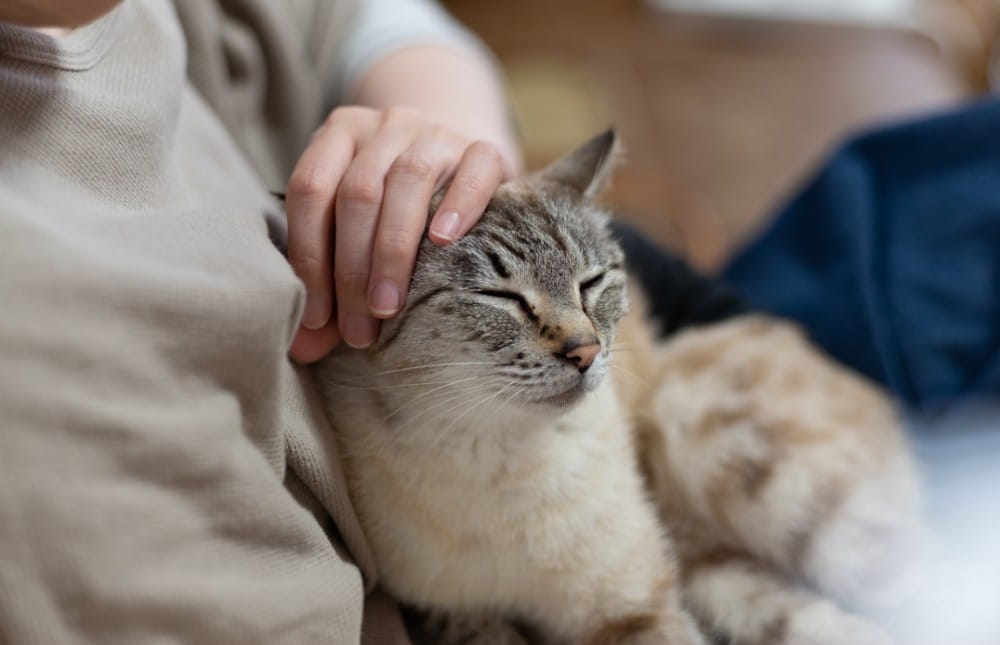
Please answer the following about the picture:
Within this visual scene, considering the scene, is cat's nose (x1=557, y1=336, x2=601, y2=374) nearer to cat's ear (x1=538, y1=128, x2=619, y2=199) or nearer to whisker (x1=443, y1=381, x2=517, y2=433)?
whisker (x1=443, y1=381, x2=517, y2=433)

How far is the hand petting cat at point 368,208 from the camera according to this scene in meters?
0.82

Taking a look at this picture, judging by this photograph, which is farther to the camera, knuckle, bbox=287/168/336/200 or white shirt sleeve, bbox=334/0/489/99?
white shirt sleeve, bbox=334/0/489/99

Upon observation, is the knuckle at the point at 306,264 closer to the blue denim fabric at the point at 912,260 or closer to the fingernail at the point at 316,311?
the fingernail at the point at 316,311

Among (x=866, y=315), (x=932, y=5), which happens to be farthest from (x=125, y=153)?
(x=932, y=5)

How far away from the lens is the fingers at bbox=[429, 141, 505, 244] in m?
0.86

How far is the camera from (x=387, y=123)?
919 millimetres

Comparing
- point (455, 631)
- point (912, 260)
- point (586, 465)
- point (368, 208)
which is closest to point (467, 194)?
point (368, 208)

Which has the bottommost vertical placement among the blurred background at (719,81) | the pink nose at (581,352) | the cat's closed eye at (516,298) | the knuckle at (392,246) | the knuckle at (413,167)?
the blurred background at (719,81)

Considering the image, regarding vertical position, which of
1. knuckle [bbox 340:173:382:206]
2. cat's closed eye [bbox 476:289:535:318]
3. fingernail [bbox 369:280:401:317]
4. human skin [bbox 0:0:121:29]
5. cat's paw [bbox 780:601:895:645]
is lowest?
cat's paw [bbox 780:601:895:645]

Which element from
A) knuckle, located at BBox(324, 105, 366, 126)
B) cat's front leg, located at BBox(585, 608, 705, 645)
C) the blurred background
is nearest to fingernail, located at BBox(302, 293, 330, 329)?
knuckle, located at BBox(324, 105, 366, 126)

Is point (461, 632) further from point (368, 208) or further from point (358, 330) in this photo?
point (368, 208)

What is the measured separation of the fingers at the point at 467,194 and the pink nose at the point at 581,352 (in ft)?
0.57

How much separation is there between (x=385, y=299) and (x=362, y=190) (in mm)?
114

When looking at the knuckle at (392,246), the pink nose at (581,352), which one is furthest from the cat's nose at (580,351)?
the knuckle at (392,246)
